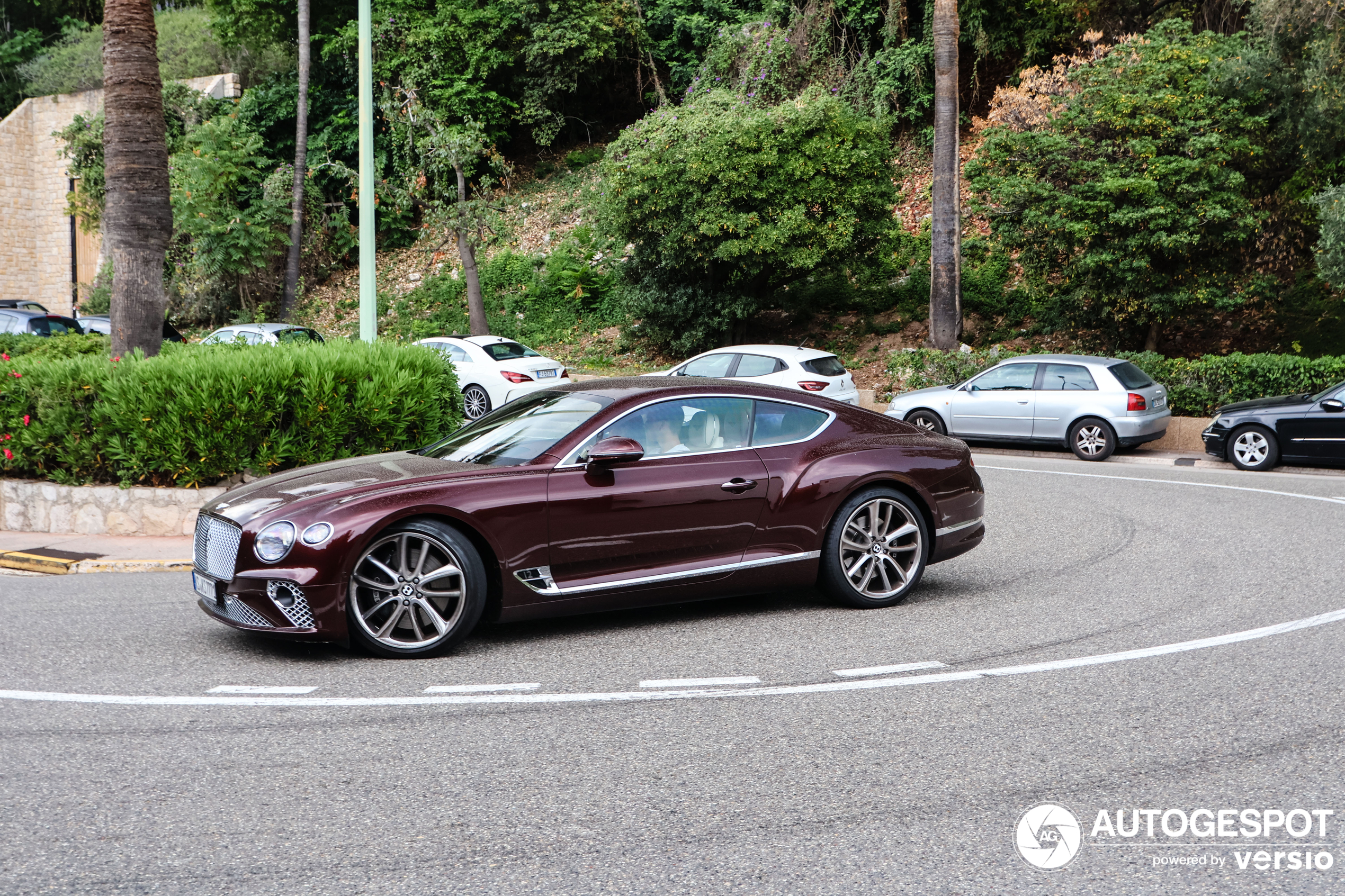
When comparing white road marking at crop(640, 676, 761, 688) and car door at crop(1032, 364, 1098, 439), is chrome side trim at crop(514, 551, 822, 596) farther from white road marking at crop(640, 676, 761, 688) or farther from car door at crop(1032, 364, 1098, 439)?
car door at crop(1032, 364, 1098, 439)

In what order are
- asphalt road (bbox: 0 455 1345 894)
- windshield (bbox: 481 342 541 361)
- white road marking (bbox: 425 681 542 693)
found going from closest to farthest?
asphalt road (bbox: 0 455 1345 894) < white road marking (bbox: 425 681 542 693) < windshield (bbox: 481 342 541 361)

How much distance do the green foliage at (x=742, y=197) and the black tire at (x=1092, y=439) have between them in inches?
337

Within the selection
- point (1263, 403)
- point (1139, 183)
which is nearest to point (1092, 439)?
point (1263, 403)

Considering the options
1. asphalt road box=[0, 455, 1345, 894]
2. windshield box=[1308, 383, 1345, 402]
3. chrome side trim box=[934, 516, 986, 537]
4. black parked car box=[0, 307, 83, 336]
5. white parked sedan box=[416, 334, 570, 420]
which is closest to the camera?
asphalt road box=[0, 455, 1345, 894]

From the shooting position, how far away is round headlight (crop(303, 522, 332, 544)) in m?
5.92

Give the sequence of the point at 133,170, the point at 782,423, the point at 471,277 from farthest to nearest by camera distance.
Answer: the point at 471,277 < the point at 133,170 < the point at 782,423

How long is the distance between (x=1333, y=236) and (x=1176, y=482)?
20.6 feet

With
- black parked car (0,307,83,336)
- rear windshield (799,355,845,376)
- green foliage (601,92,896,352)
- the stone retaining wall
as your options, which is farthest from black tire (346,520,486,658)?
black parked car (0,307,83,336)

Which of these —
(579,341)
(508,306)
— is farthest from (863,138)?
(508,306)

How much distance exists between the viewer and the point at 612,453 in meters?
6.44

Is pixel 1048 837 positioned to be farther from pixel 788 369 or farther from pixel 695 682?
pixel 788 369

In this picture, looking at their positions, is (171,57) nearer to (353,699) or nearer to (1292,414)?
(1292,414)

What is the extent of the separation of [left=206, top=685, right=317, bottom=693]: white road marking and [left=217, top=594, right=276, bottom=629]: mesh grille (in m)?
0.39

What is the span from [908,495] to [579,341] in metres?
23.8
